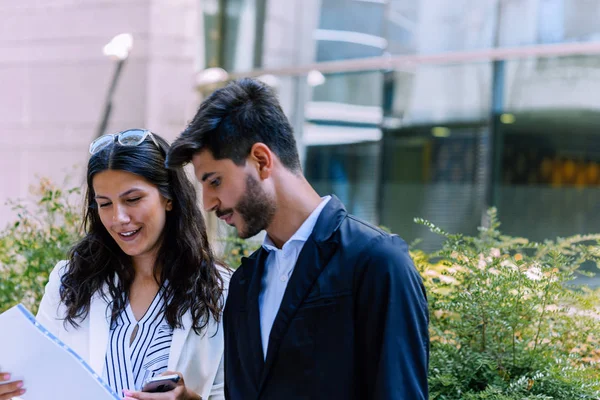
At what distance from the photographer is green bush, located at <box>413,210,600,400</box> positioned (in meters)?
2.64

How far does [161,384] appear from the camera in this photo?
2.23 metres

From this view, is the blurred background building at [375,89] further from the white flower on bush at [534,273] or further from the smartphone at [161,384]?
the smartphone at [161,384]

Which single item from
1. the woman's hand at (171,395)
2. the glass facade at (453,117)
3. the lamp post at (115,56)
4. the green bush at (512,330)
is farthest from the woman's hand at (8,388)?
the lamp post at (115,56)

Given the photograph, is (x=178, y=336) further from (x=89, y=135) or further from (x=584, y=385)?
(x=89, y=135)

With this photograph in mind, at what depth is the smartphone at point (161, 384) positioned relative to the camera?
7.26 ft

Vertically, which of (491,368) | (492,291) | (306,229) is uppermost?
(306,229)

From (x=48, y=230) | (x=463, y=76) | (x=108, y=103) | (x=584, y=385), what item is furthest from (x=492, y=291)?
(x=108, y=103)

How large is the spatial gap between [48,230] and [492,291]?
3.44 meters

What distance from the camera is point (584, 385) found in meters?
2.48

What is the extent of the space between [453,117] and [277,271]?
6879 mm

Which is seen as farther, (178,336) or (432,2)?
(432,2)

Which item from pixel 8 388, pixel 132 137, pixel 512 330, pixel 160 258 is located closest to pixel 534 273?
pixel 512 330

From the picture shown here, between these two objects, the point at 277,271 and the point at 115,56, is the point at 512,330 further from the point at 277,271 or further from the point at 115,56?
the point at 115,56

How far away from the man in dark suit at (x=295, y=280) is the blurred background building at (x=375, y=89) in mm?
6461
